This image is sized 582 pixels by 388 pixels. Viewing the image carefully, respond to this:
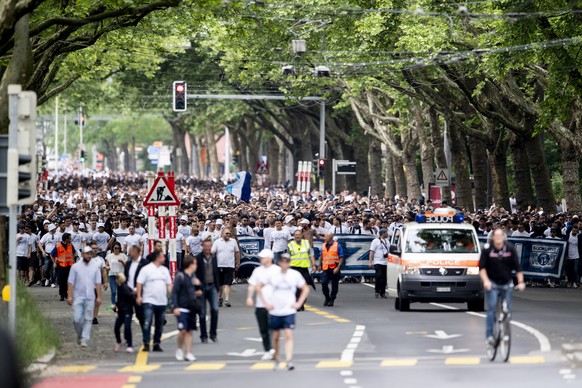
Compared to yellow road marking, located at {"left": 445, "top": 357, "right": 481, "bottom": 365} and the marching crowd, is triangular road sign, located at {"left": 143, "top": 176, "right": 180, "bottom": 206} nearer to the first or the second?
the marching crowd

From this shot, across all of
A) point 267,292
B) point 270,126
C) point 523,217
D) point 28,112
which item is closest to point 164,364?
point 267,292

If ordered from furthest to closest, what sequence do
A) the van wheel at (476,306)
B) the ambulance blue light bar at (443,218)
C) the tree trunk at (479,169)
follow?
the tree trunk at (479,169) → the ambulance blue light bar at (443,218) → the van wheel at (476,306)

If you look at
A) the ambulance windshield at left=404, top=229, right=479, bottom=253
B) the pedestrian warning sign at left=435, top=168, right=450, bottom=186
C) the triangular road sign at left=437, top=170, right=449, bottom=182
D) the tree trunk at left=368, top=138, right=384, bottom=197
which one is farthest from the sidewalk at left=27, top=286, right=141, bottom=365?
the tree trunk at left=368, top=138, right=384, bottom=197

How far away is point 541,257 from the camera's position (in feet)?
120

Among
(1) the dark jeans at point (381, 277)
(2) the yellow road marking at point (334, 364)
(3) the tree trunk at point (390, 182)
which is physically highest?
(3) the tree trunk at point (390, 182)

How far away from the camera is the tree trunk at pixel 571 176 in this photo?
144 feet

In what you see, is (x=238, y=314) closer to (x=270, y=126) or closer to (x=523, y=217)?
(x=523, y=217)

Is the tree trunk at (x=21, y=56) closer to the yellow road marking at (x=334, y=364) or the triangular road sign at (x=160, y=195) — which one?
the triangular road sign at (x=160, y=195)

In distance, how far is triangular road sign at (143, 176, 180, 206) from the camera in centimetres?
2836

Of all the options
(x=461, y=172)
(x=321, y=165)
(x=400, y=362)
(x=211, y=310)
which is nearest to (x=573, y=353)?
(x=400, y=362)

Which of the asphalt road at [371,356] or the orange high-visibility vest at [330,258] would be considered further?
the orange high-visibility vest at [330,258]

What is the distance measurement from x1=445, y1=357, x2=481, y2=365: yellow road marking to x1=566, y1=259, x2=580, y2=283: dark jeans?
17481 millimetres

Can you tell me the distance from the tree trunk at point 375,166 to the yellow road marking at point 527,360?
5375cm

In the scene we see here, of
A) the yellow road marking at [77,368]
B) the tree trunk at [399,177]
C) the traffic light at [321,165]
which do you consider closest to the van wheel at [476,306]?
the yellow road marking at [77,368]
